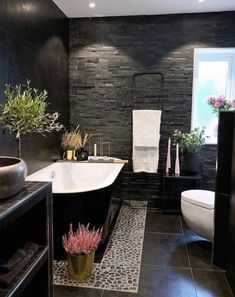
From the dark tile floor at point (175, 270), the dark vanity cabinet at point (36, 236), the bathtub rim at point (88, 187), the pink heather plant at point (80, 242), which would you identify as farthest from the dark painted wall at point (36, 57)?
the dark tile floor at point (175, 270)

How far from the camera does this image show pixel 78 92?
4215mm

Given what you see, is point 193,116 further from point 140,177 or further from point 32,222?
point 32,222

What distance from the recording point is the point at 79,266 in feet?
7.31

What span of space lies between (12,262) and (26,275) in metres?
0.09

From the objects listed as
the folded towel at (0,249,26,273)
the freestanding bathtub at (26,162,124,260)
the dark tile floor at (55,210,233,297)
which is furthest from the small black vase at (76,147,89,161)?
the folded towel at (0,249,26,273)

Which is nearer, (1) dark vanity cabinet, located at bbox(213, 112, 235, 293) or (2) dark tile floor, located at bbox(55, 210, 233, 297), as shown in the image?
(2) dark tile floor, located at bbox(55, 210, 233, 297)

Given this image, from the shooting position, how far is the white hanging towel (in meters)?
3.90

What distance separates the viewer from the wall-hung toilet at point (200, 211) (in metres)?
2.67

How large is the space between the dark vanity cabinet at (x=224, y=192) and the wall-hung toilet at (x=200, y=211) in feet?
0.63

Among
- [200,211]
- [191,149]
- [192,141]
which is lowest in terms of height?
[200,211]

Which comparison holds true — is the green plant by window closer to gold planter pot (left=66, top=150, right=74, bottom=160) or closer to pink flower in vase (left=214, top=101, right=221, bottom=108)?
pink flower in vase (left=214, top=101, right=221, bottom=108)

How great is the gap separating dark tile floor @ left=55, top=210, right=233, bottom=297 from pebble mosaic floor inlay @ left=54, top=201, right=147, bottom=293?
0.06 metres

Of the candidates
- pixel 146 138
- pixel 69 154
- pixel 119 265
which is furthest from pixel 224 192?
pixel 69 154

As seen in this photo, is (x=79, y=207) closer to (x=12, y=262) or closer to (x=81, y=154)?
(x=12, y=262)
